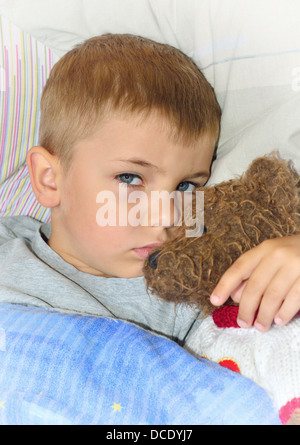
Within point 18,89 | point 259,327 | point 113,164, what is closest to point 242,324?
point 259,327

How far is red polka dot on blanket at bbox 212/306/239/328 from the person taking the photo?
85 centimetres

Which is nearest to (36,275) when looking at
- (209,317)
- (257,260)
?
(209,317)

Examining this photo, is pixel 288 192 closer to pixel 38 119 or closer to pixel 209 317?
pixel 209 317

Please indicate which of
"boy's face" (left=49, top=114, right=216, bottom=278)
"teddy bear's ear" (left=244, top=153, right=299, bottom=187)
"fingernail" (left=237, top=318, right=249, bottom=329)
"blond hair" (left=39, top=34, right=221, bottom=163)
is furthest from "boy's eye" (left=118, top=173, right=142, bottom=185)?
"fingernail" (left=237, top=318, right=249, bottom=329)

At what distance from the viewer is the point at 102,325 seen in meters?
0.87

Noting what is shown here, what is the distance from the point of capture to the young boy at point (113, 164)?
3.27 ft

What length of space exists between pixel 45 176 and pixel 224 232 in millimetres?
446

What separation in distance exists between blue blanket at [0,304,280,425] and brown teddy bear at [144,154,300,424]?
41mm

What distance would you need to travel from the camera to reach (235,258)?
32.0 inches

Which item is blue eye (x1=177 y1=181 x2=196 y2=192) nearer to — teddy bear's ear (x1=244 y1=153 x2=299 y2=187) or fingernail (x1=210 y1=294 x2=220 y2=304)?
teddy bear's ear (x1=244 y1=153 x2=299 y2=187)

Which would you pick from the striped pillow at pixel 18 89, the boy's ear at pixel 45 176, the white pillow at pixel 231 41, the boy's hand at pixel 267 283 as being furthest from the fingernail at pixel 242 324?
the striped pillow at pixel 18 89

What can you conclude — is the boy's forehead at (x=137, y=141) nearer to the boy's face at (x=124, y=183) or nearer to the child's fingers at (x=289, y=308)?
the boy's face at (x=124, y=183)

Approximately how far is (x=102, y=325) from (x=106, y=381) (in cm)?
10

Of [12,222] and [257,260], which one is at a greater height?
[257,260]
